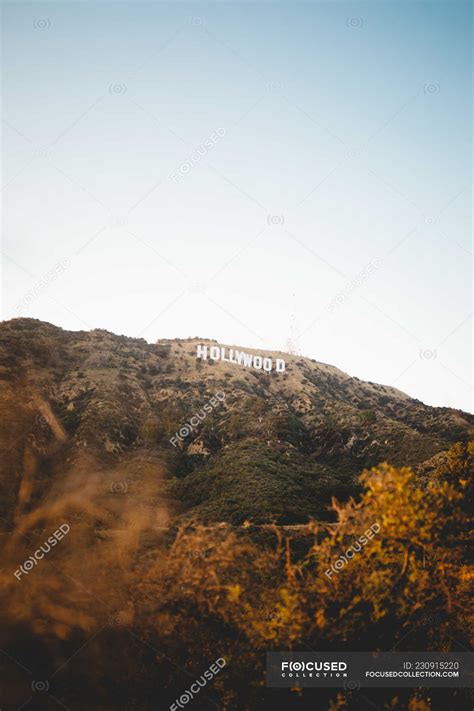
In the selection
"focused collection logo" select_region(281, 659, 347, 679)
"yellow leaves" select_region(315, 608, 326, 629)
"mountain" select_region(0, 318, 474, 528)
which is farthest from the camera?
"mountain" select_region(0, 318, 474, 528)

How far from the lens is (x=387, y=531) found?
917 centimetres

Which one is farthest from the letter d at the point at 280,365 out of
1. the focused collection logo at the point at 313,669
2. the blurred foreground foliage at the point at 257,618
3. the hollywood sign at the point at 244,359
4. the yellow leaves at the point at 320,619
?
the yellow leaves at the point at 320,619

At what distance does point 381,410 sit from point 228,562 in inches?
2503

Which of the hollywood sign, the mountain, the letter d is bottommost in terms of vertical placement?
the mountain

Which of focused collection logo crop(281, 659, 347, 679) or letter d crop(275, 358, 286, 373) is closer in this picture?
focused collection logo crop(281, 659, 347, 679)

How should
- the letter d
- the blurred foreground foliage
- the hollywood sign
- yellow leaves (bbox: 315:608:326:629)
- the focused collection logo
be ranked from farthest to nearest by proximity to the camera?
the hollywood sign → the letter d → the blurred foreground foliage → the focused collection logo → yellow leaves (bbox: 315:608:326:629)

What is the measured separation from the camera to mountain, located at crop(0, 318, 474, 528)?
33.0m

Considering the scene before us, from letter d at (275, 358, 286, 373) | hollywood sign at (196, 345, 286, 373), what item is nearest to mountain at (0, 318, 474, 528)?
letter d at (275, 358, 286, 373)

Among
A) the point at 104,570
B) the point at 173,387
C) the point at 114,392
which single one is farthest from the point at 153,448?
the point at 104,570

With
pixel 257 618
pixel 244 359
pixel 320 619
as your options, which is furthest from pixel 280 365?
pixel 320 619

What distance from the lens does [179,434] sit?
45.8 meters

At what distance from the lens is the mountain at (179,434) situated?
3297 cm

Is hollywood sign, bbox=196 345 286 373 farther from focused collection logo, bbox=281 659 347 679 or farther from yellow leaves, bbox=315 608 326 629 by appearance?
yellow leaves, bbox=315 608 326 629

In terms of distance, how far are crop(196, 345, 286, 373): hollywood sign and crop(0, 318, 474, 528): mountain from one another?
3.91m
